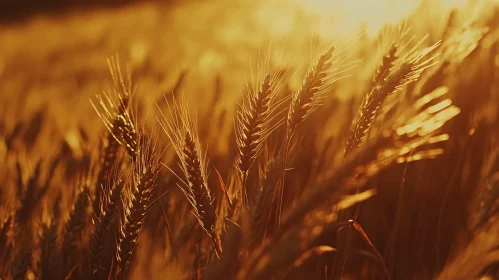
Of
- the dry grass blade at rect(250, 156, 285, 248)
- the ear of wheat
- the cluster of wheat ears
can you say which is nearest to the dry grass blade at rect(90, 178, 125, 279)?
the cluster of wheat ears

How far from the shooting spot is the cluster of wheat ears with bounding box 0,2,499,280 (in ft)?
2.13

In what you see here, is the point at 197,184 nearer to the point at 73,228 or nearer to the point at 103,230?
the point at 103,230

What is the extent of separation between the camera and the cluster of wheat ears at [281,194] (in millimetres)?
649

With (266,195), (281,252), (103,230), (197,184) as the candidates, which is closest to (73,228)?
(103,230)

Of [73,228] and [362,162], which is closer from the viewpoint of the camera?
[362,162]

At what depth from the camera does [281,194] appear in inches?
39.3

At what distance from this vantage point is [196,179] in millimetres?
831

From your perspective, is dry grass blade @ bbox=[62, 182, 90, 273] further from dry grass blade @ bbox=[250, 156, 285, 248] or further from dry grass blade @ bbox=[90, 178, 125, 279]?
dry grass blade @ bbox=[250, 156, 285, 248]

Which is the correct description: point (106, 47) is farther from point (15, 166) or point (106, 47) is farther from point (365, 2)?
point (15, 166)

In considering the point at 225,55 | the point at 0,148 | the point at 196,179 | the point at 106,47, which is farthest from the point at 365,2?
the point at 106,47

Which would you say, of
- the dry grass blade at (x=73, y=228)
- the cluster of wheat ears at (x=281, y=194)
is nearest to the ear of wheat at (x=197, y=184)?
the cluster of wheat ears at (x=281, y=194)

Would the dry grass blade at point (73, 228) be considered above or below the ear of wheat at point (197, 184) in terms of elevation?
below

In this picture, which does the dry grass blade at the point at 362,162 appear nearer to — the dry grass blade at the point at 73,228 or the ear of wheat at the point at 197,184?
the ear of wheat at the point at 197,184

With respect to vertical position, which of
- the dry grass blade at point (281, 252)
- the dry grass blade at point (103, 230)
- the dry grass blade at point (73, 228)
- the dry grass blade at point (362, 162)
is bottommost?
the dry grass blade at point (73, 228)
